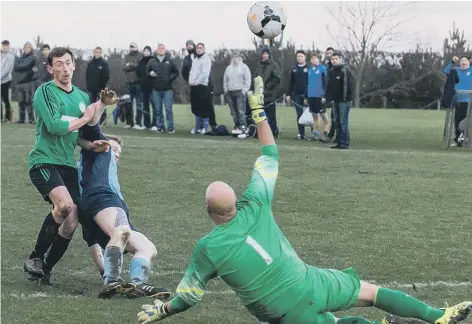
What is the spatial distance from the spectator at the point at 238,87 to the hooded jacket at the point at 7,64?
6902 mm

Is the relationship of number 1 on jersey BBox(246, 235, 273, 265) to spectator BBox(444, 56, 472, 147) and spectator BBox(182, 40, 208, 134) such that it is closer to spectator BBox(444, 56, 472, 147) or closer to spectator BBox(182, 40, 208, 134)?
spectator BBox(444, 56, 472, 147)

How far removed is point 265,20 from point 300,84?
12.4m

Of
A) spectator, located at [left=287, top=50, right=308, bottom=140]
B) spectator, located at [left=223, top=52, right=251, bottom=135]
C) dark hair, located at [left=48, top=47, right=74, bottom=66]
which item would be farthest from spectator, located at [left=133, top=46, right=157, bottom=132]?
dark hair, located at [left=48, top=47, right=74, bottom=66]

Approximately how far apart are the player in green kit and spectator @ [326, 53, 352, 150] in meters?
10.5

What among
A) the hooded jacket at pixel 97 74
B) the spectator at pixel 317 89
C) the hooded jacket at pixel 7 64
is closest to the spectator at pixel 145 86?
the hooded jacket at pixel 97 74

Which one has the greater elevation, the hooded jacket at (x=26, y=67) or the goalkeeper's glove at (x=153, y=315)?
the hooded jacket at (x=26, y=67)

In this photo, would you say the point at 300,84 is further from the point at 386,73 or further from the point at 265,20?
the point at 386,73

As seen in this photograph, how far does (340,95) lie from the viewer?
17406 millimetres

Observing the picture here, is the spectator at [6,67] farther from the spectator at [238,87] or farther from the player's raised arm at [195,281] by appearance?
the player's raised arm at [195,281]

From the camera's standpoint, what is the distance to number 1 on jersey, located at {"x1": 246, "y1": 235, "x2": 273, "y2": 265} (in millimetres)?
5070

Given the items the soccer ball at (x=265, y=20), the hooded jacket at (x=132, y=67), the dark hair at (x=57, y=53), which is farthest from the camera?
the hooded jacket at (x=132, y=67)

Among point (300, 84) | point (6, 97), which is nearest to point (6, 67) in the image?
point (6, 97)

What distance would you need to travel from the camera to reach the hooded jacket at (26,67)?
23750 millimetres

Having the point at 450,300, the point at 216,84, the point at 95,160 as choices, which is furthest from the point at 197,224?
the point at 216,84
